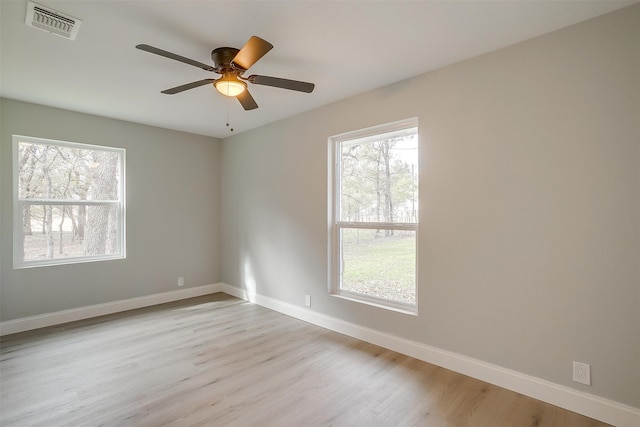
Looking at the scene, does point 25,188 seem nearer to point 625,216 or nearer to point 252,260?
point 252,260

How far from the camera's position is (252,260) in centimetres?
462

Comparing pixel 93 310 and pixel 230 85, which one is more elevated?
pixel 230 85

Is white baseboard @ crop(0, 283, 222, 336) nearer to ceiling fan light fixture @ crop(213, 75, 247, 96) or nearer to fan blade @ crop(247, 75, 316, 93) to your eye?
ceiling fan light fixture @ crop(213, 75, 247, 96)

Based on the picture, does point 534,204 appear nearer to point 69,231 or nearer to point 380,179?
point 380,179

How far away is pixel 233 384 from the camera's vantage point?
7.84 ft

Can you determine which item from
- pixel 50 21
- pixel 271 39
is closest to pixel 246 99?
pixel 271 39

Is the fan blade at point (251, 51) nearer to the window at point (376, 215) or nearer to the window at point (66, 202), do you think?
the window at point (376, 215)

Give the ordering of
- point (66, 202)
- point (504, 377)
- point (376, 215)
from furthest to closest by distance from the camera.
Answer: point (66, 202)
point (376, 215)
point (504, 377)

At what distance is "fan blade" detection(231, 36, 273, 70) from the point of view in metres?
1.83

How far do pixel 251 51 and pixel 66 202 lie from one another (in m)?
3.37

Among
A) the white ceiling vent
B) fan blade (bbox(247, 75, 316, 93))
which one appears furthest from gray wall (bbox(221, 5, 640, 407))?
the white ceiling vent

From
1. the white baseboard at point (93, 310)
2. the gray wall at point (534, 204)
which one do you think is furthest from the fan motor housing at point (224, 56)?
the white baseboard at point (93, 310)

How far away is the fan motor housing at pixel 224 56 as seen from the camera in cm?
228

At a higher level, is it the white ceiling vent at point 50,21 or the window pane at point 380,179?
the white ceiling vent at point 50,21
